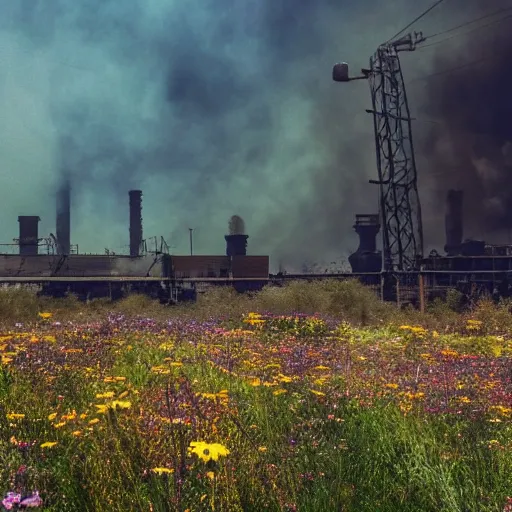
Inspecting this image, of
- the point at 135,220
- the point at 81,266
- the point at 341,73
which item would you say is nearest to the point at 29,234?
the point at 81,266

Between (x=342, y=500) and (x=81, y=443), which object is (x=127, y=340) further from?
(x=342, y=500)

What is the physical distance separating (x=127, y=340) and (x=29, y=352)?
6.54 feet

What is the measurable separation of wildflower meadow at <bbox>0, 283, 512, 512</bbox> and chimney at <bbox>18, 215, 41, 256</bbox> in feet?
96.9

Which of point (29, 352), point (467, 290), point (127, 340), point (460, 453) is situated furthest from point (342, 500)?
point (467, 290)

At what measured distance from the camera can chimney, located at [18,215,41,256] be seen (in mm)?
34219

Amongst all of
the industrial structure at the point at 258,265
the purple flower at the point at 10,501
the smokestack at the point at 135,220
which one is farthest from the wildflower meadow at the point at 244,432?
the smokestack at the point at 135,220

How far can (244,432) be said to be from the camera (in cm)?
227

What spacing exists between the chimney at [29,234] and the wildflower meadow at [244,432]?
29529 mm

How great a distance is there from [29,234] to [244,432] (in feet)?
119

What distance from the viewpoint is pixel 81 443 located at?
307cm

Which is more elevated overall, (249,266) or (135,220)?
(135,220)

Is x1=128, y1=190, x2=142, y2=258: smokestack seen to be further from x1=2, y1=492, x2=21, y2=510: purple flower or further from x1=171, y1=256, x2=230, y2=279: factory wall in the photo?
x1=2, y1=492, x2=21, y2=510: purple flower

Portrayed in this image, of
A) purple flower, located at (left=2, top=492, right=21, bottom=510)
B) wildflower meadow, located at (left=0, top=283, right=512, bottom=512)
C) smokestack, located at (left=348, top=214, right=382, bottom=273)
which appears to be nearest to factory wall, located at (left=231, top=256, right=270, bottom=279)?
smokestack, located at (left=348, top=214, right=382, bottom=273)

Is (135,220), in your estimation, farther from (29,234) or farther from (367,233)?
(367,233)
